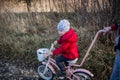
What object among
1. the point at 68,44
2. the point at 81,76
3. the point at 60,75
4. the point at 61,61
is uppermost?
the point at 68,44

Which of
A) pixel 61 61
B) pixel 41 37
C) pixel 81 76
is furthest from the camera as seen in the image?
pixel 41 37

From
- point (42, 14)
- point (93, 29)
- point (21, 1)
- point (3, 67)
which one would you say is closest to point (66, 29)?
point (93, 29)

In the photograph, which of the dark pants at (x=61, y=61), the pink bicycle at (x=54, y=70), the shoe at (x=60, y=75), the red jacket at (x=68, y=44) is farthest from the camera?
the shoe at (x=60, y=75)

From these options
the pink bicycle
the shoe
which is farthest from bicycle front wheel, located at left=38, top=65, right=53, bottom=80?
the shoe

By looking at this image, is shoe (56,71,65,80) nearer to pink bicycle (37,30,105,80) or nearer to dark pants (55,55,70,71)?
pink bicycle (37,30,105,80)

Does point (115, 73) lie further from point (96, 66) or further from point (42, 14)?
point (42, 14)

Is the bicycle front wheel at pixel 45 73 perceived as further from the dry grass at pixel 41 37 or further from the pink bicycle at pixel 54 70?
the dry grass at pixel 41 37

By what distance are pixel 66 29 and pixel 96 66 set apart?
103 centimetres

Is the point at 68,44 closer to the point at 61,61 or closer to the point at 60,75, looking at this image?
the point at 61,61

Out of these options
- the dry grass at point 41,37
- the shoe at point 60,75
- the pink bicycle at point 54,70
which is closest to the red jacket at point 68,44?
the pink bicycle at point 54,70

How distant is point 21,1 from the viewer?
9914 millimetres

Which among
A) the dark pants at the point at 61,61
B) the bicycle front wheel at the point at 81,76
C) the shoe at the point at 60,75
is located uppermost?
the dark pants at the point at 61,61

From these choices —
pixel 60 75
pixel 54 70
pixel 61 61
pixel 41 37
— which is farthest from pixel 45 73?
pixel 41 37

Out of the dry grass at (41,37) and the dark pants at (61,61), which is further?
the dry grass at (41,37)
